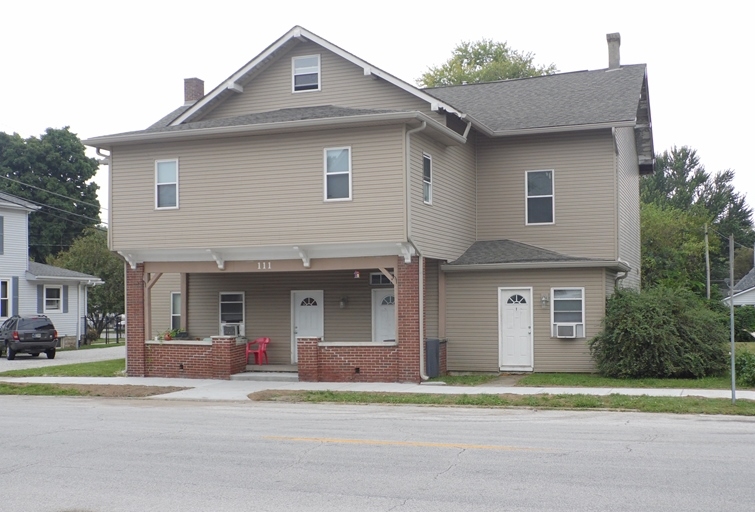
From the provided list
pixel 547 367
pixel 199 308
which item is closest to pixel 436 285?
pixel 547 367

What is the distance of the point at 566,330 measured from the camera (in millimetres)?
22953

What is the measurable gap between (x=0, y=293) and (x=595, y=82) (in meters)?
28.4

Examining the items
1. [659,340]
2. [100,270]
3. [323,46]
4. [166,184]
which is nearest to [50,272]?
[100,270]

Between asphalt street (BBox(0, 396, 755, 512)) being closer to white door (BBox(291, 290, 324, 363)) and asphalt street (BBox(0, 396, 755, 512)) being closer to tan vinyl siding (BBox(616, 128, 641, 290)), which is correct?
white door (BBox(291, 290, 324, 363))

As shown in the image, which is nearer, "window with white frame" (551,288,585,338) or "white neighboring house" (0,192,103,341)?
"window with white frame" (551,288,585,338)

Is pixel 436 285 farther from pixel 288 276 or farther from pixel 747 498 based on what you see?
pixel 747 498

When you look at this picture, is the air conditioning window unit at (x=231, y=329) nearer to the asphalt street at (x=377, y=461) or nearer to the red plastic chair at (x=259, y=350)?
the red plastic chair at (x=259, y=350)

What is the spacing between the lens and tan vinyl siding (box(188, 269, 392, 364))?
2491 cm

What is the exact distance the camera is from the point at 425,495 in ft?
29.1

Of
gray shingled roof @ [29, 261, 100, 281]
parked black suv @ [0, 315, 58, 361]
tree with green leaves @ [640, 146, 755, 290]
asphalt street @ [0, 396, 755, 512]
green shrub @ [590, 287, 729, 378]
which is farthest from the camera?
tree with green leaves @ [640, 146, 755, 290]

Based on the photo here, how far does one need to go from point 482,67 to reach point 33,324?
109ft

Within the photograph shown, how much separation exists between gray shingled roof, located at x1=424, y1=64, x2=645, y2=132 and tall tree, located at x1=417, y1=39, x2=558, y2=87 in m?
22.6

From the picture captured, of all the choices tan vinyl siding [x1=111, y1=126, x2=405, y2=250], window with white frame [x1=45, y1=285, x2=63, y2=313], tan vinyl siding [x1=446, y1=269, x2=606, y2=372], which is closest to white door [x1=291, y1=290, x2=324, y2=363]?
tan vinyl siding [x1=111, y1=126, x2=405, y2=250]

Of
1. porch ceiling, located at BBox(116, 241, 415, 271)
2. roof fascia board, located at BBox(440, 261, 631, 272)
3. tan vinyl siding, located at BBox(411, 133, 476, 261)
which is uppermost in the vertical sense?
tan vinyl siding, located at BBox(411, 133, 476, 261)
